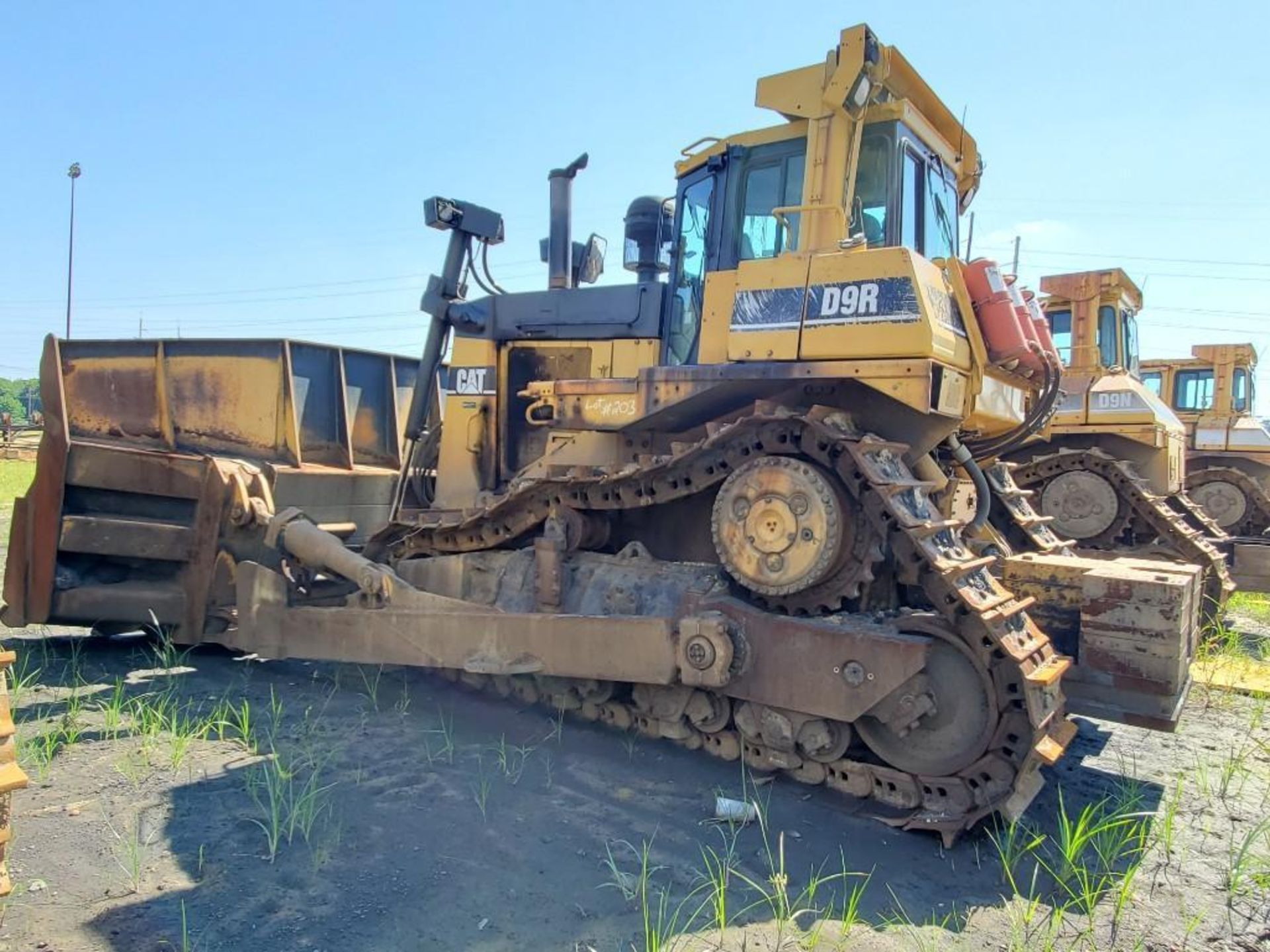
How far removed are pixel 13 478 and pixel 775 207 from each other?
24.1 meters

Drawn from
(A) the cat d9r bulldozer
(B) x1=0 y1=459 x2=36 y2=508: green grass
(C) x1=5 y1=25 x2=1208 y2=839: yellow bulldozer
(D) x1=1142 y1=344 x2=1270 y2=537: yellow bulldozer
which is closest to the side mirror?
(C) x1=5 y1=25 x2=1208 y2=839: yellow bulldozer

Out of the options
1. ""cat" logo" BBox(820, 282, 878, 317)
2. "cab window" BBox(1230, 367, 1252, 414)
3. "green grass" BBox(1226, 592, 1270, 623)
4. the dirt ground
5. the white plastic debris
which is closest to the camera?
the dirt ground

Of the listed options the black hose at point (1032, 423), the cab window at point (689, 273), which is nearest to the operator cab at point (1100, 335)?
the black hose at point (1032, 423)

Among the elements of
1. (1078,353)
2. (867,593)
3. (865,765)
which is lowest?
(865,765)

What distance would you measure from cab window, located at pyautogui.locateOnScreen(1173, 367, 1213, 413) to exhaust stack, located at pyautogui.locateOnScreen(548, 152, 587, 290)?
538 inches

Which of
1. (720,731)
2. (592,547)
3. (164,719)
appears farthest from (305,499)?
(720,731)

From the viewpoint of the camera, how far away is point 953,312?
4.42 metres

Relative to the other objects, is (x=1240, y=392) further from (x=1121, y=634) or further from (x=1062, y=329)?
(x=1121, y=634)

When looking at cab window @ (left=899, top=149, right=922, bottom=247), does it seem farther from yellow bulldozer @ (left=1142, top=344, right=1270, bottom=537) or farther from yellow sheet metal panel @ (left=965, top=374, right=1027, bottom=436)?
yellow bulldozer @ (left=1142, top=344, right=1270, bottom=537)

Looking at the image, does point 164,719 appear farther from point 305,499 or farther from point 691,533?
point 691,533

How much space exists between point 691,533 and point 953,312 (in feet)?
A: 5.97

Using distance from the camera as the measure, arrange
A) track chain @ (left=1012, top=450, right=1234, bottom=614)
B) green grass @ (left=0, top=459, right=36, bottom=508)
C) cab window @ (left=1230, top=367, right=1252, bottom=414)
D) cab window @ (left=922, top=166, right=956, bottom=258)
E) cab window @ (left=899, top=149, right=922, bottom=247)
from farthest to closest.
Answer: green grass @ (left=0, top=459, right=36, bottom=508) → cab window @ (left=1230, top=367, right=1252, bottom=414) → track chain @ (left=1012, top=450, right=1234, bottom=614) → cab window @ (left=922, top=166, right=956, bottom=258) → cab window @ (left=899, top=149, right=922, bottom=247)

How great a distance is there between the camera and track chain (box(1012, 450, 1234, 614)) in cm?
911

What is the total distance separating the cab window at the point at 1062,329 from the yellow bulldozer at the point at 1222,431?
268cm
